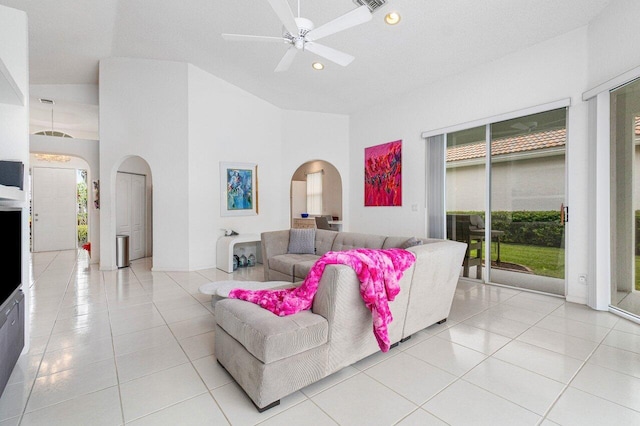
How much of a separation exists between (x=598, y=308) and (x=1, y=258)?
18.1 ft

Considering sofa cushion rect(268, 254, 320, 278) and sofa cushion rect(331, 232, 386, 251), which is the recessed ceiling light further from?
sofa cushion rect(268, 254, 320, 278)

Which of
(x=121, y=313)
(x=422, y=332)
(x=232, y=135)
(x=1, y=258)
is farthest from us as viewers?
(x=232, y=135)

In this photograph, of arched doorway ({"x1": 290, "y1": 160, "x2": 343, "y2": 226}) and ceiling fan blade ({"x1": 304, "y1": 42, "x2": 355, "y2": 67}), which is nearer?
ceiling fan blade ({"x1": 304, "y1": 42, "x2": 355, "y2": 67})

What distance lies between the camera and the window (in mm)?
9453

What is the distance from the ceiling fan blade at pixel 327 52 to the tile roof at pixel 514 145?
2615 millimetres

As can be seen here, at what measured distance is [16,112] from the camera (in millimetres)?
2396

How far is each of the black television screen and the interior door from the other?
7782mm

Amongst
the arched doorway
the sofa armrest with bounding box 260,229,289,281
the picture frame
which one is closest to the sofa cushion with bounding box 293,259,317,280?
the sofa armrest with bounding box 260,229,289,281

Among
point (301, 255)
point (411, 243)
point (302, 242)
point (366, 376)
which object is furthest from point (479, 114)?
point (366, 376)

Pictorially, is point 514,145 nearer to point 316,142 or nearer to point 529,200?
point 529,200

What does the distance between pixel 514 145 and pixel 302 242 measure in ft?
11.2

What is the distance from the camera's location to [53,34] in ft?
14.8

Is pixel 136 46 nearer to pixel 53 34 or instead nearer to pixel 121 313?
pixel 53 34

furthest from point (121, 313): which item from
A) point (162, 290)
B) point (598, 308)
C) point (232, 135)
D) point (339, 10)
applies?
point (598, 308)
